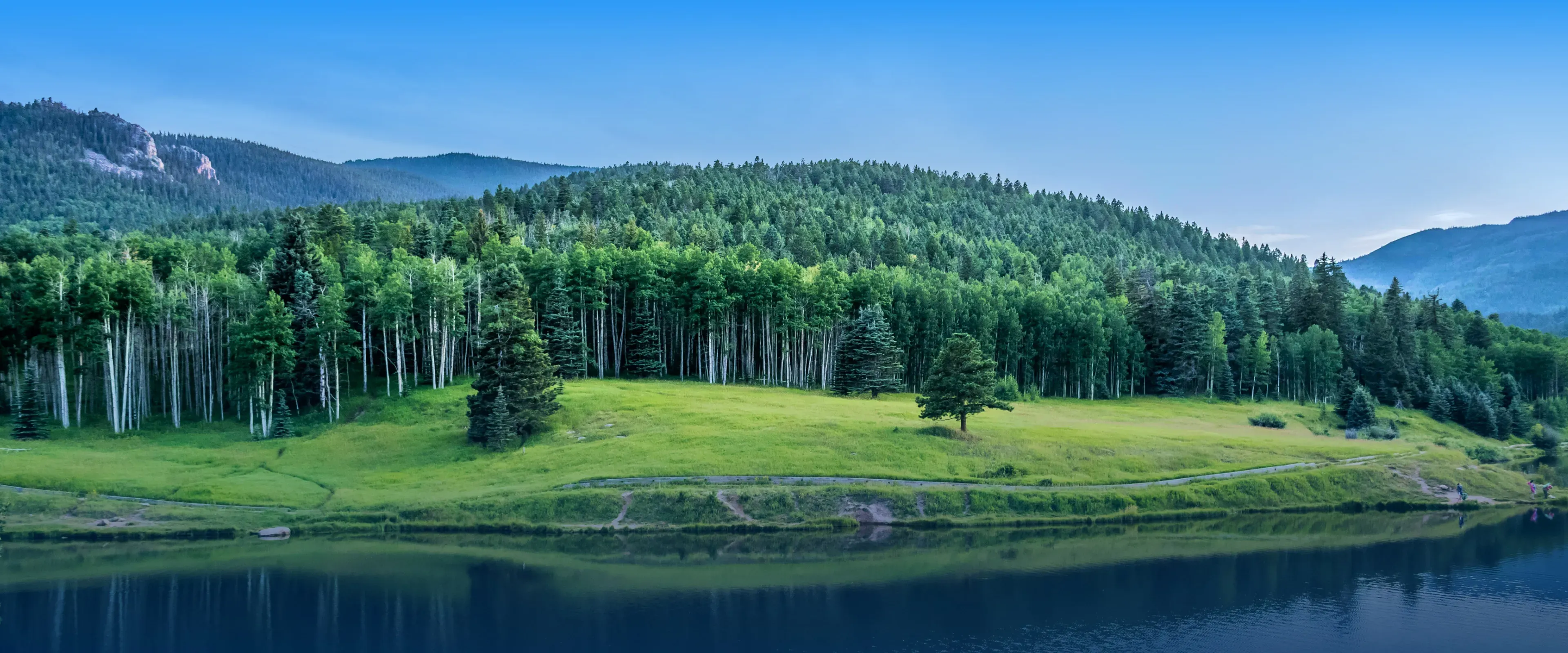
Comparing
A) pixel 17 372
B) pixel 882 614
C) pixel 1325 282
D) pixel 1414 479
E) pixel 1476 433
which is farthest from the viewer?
pixel 1325 282

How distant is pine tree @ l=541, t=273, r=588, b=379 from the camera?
97.8m

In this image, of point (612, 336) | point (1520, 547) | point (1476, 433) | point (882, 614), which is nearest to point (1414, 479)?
point (1520, 547)

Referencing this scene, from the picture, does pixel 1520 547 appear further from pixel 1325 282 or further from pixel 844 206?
pixel 844 206

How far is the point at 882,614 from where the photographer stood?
44.0 m

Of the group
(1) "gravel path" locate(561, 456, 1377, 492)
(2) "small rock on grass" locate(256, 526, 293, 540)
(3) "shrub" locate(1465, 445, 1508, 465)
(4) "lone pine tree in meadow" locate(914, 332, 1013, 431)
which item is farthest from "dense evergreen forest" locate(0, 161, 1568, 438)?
(4) "lone pine tree in meadow" locate(914, 332, 1013, 431)

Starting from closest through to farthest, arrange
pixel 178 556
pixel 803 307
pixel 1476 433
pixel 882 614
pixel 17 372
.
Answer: pixel 882 614, pixel 178 556, pixel 17 372, pixel 1476 433, pixel 803 307

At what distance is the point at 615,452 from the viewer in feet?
225

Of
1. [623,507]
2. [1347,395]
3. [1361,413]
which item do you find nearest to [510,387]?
[623,507]

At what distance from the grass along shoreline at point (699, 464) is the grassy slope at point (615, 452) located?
20 cm

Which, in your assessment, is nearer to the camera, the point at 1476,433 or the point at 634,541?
the point at 634,541

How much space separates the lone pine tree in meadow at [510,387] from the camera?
2847 inches

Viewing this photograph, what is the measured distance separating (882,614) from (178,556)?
124 ft

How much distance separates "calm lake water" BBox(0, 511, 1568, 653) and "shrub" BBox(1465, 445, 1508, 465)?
25.1 m

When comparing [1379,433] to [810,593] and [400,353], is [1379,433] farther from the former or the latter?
[400,353]
